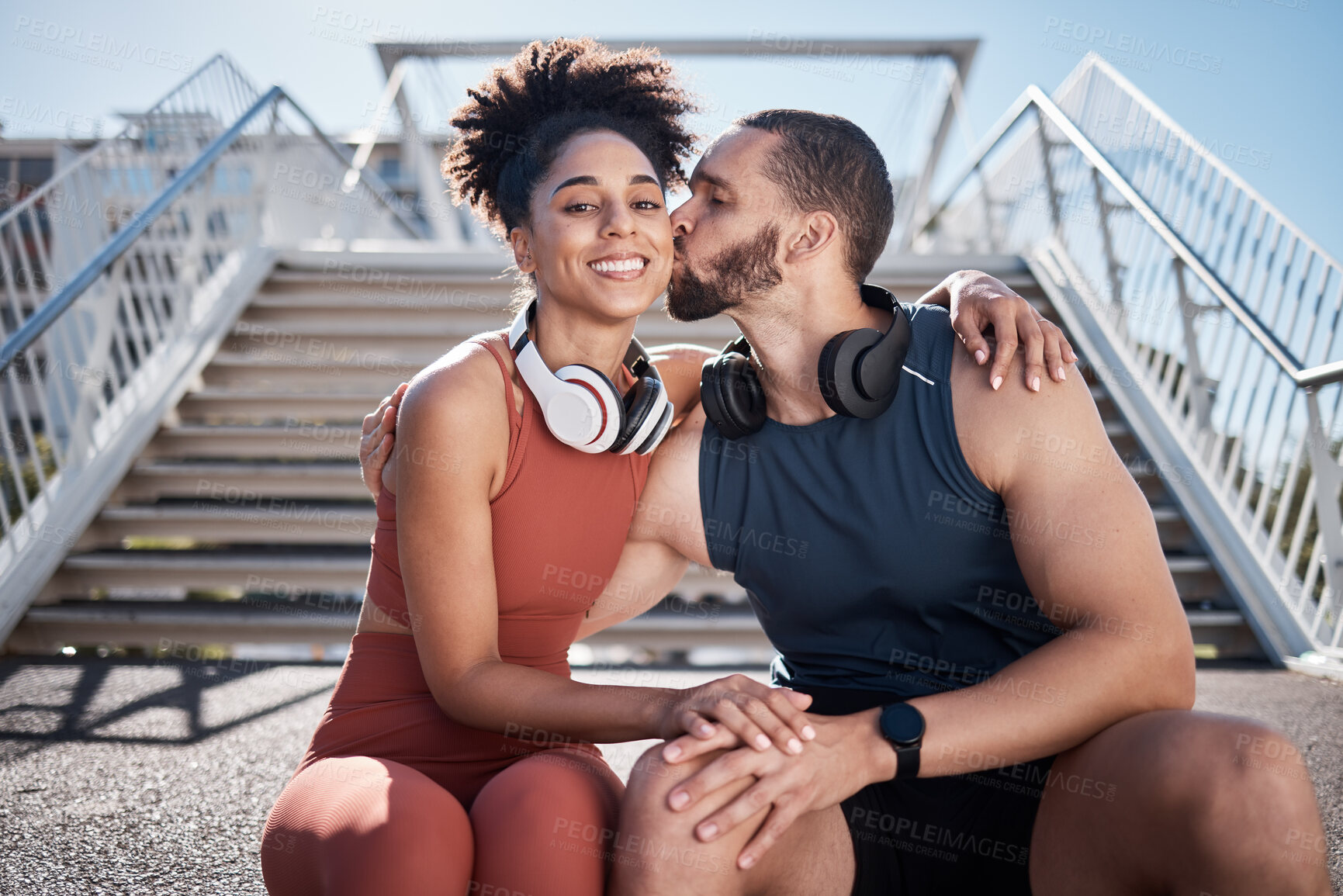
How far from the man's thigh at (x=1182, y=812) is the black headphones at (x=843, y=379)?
64cm

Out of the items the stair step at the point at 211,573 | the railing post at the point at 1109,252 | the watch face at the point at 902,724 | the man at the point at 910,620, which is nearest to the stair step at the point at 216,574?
the stair step at the point at 211,573

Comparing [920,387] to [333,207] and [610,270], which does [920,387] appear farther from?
[333,207]

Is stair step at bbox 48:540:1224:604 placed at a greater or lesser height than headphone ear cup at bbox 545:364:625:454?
lesser

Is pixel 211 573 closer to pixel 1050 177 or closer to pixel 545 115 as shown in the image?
pixel 545 115

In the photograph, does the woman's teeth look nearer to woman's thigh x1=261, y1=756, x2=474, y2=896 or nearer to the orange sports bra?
the orange sports bra

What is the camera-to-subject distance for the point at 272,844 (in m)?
1.16

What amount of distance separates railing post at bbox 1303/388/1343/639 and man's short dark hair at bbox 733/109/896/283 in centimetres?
256

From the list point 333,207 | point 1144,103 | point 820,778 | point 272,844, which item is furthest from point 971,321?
point 333,207

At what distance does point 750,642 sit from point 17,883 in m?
2.59

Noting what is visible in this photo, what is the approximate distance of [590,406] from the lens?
140 cm

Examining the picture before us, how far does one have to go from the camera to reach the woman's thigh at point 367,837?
40.7 inches

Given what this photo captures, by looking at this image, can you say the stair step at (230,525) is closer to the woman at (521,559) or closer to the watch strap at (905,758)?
the woman at (521,559)

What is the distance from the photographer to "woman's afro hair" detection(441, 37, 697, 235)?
169 cm

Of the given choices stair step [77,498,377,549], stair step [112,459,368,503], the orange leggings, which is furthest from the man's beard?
stair step [112,459,368,503]
